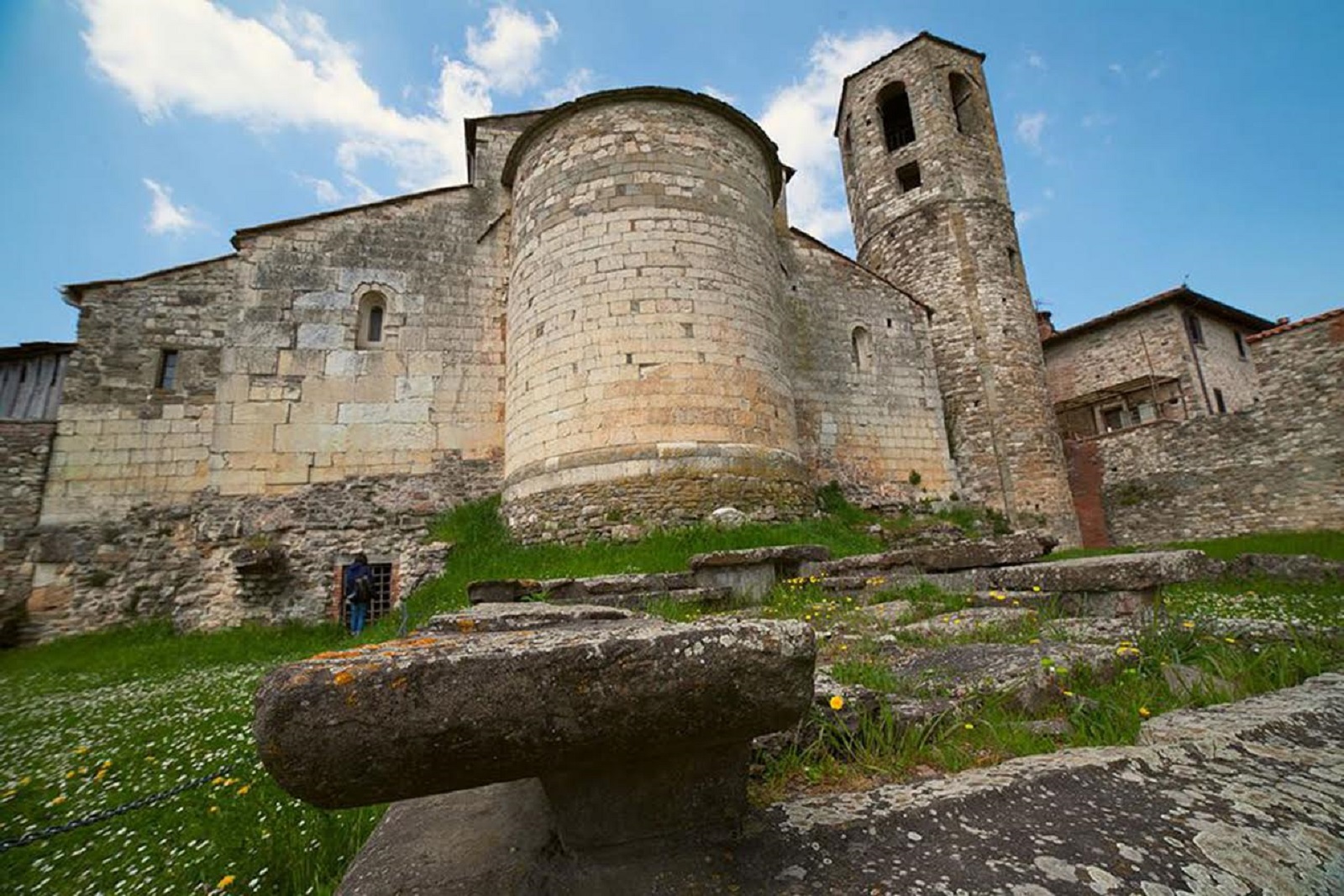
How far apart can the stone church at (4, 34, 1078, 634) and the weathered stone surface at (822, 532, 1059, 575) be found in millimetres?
2934

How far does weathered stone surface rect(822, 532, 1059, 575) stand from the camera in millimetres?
5547

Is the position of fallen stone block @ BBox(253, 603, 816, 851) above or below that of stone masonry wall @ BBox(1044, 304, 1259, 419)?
below

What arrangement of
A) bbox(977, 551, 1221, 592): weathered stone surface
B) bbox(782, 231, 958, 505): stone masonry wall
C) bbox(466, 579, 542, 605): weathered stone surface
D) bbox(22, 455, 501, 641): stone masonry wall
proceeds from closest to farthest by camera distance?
bbox(977, 551, 1221, 592): weathered stone surface < bbox(466, 579, 542, 605): weathered stone surface < bbox(22, 455, 501, 641): stone masonry wall < bbox(782, 231, 958, 505): stone masonry wall

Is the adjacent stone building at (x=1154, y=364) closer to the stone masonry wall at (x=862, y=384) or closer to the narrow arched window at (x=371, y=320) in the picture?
the stone masonry wall at (x=862, y=384)

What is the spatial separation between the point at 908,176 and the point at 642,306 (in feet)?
41.3

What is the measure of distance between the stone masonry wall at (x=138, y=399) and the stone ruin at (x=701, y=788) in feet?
37.0

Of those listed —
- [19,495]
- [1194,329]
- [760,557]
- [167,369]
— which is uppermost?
[1194,329]

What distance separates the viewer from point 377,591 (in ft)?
33.3

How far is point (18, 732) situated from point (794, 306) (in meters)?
12.7

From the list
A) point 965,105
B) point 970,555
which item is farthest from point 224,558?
point 965,105

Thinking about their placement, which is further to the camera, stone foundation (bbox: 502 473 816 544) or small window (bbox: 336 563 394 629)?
small window (bbox: 336 563 394 629)

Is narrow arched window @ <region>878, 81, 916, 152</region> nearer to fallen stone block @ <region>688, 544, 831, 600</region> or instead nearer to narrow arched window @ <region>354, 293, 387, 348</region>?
narrow arched window @ <region>354, 293, 387, 348</region>

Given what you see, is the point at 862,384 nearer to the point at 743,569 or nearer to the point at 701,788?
the point at 743,569

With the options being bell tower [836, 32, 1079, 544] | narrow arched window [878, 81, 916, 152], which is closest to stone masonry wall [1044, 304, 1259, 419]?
bell tower [836, 32, 1079, 544]
